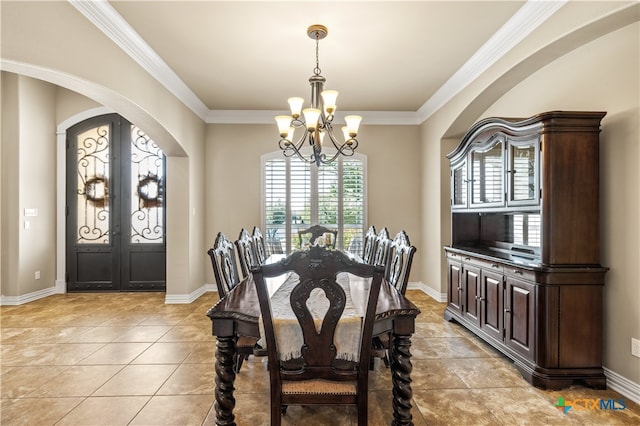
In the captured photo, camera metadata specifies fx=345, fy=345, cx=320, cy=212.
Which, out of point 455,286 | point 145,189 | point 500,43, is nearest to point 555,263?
point 455,286

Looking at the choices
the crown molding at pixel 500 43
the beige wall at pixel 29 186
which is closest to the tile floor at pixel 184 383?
the beige wall at pixel 29 186

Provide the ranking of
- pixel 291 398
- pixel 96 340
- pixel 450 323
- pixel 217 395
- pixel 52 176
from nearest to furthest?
pixel 291 398 < pixel 217 395 < pixel 96 340 < pixel 450 323 < pixel 52 176

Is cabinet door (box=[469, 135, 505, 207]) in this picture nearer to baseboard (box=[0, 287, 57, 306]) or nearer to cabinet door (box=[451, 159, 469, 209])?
cabinet door (box=[451, 159, 469, 209])

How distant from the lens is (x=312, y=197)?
5789mm

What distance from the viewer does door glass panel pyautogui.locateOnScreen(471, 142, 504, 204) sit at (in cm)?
326

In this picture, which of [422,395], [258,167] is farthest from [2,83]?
[422,395]

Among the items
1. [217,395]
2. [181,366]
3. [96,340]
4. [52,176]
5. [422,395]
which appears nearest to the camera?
[217,395]

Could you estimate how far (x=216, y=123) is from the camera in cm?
573

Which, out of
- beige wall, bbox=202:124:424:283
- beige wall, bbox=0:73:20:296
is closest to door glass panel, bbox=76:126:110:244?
beige wall, bbox=0:73:20:296

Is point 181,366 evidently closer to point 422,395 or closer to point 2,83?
point 422,395

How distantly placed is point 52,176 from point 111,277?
1.84 m

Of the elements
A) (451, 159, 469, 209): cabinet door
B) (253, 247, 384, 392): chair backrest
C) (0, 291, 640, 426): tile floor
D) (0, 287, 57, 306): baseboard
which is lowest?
(0, 291, 640, 426): tile floor

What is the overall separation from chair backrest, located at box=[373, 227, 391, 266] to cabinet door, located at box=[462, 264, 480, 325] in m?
1.02

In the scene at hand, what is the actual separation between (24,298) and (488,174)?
634 centimetres
